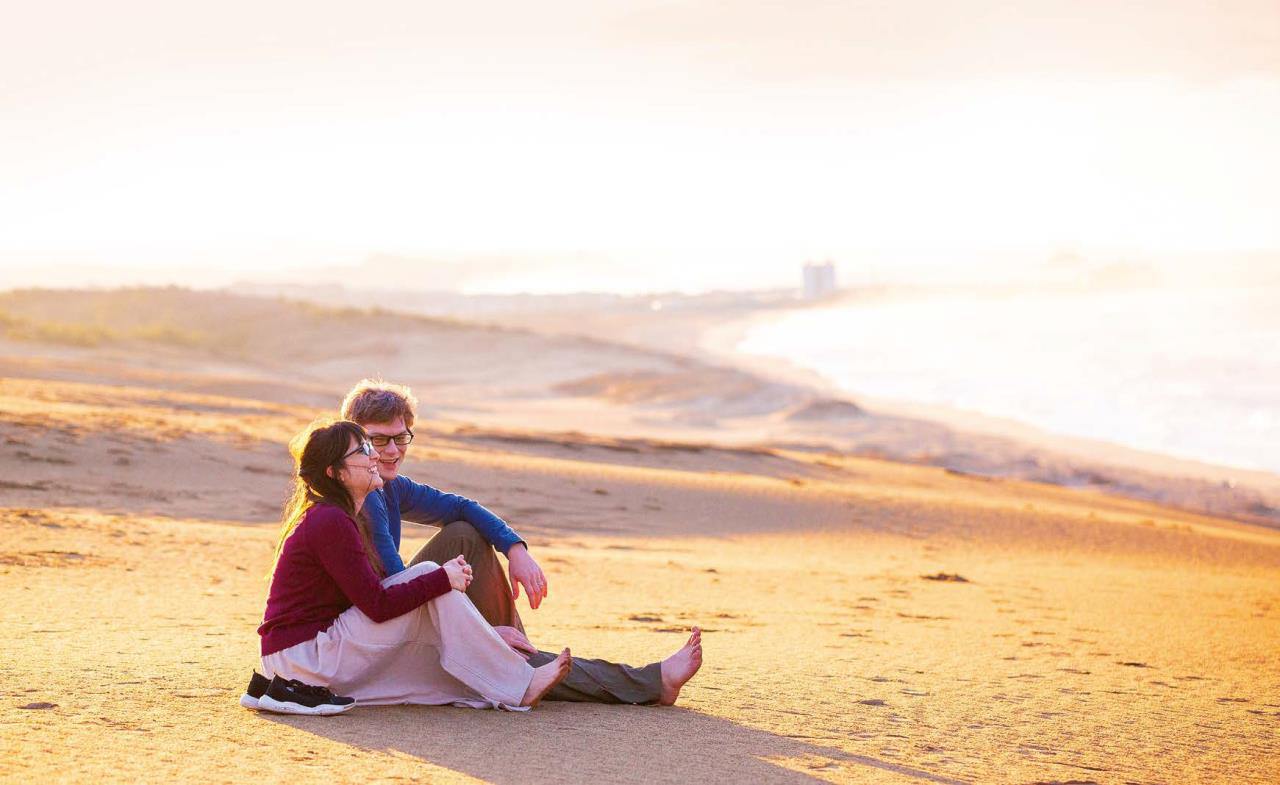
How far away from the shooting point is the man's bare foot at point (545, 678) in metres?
4.73

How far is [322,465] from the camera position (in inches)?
176

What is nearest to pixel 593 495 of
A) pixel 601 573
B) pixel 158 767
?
pixel 601 573

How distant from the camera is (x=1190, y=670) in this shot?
662 centimetres

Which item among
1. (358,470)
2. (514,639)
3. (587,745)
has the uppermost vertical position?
(358,470)

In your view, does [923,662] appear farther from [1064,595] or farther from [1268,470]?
[1268,470]

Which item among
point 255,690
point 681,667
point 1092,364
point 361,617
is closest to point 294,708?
point 255,690

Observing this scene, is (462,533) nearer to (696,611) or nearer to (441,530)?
(441,530)

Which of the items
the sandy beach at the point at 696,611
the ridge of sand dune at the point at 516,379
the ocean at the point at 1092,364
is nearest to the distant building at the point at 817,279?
the ocean at the point at 1092,364

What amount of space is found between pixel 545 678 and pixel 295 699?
84 cm

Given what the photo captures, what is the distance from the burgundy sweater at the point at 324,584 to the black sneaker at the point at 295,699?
0.13 m

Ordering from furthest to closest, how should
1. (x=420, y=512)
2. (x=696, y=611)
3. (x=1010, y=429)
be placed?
(x=1010, y=429) → (x=696, y=611) → (x=420, y=512)

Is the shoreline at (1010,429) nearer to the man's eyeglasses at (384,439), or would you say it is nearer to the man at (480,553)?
the man at (480,553)

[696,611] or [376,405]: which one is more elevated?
[376,405]

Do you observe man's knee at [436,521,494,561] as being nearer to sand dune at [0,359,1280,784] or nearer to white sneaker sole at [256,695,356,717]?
sand dune at [0,359,1280,784]
